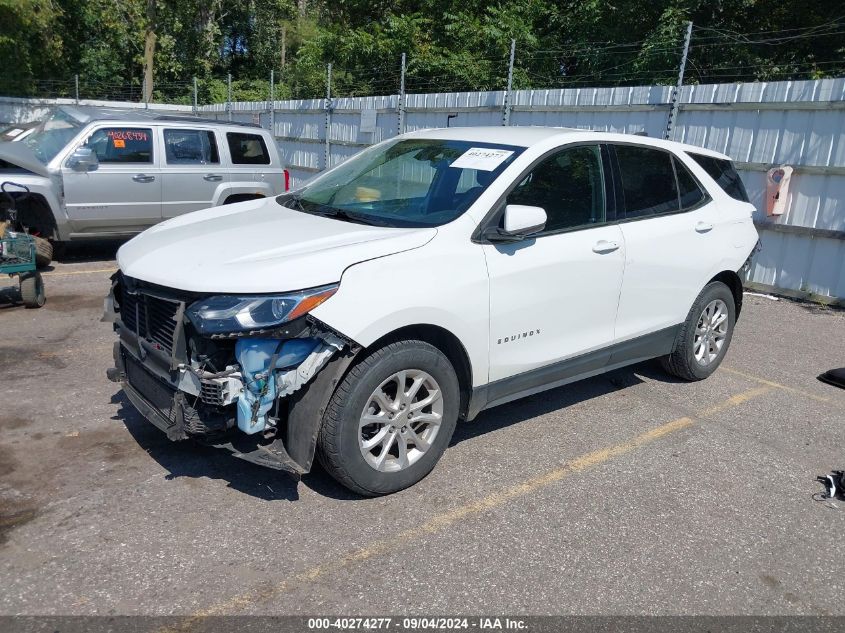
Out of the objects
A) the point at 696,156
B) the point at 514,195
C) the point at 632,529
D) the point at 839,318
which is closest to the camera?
the point at 632,529

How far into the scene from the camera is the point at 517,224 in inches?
155

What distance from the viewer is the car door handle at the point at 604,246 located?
4.57 m

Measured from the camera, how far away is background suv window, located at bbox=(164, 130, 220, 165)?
9.86 m

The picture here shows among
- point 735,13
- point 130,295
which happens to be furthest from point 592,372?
point 735,13

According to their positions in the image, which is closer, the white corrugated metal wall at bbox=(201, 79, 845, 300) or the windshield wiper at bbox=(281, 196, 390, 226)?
the windshield wiper at bbox=(281, 196, 390, 226)

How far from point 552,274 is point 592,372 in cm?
89

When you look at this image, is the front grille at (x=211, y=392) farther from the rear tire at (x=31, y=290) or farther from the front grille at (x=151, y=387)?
the rear tire at (x=31, y=290)

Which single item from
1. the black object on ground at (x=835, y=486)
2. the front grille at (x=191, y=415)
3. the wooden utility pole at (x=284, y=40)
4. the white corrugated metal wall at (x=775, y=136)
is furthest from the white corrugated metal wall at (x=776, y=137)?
the wooden utility pole at (x=284, y=40)

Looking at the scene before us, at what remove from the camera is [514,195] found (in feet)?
13.9

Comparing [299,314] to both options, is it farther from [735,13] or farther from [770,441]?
[735,13]

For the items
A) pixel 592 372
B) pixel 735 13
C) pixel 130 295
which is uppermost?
pixel 735 13

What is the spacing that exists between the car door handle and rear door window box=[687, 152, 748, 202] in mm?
1496

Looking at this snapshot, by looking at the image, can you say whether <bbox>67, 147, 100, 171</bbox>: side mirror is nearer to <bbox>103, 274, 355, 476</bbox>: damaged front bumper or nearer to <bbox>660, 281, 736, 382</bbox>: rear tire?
<bbox>103, 274, 355, 476</bbox>: damaged front bumper

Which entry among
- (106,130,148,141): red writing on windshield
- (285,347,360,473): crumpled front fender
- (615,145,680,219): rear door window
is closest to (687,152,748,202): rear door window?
(615,145,680,219): rear door window
